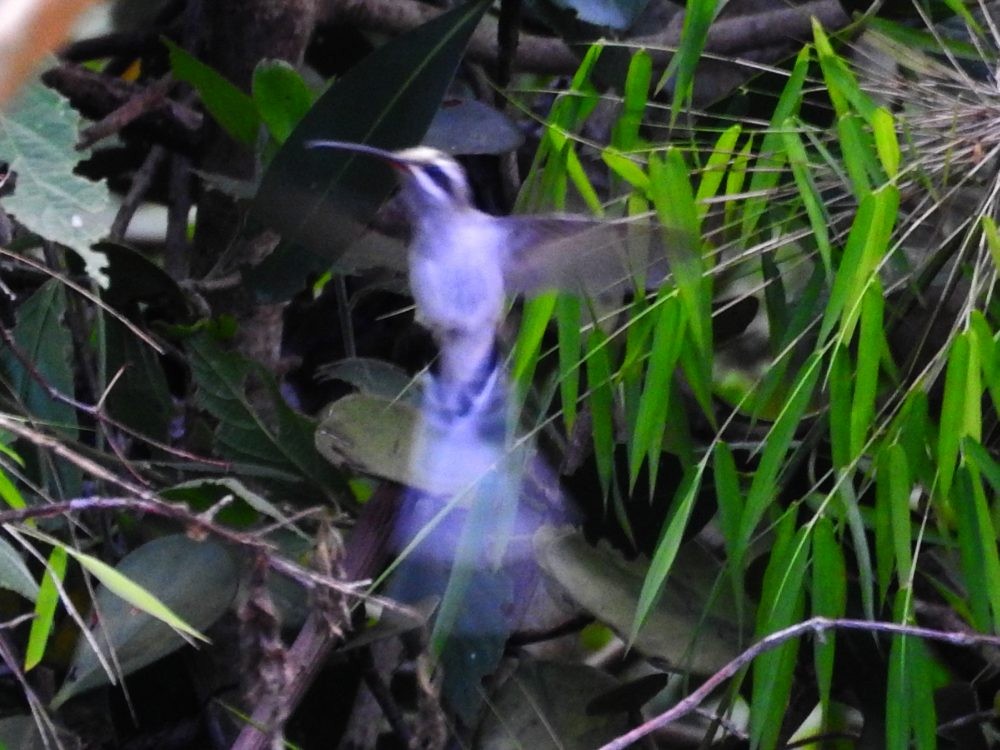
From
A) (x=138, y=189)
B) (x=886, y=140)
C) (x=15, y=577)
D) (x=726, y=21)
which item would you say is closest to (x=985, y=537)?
(x=886, y=140)

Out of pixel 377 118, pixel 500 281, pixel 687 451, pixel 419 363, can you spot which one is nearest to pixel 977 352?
pixel 687 451

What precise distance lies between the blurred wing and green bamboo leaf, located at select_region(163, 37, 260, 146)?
341 millimetres

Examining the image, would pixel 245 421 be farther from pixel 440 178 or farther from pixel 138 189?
pixel 138 189

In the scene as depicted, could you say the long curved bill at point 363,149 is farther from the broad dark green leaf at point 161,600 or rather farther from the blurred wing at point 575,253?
the broad dark green leaf at point 161,600

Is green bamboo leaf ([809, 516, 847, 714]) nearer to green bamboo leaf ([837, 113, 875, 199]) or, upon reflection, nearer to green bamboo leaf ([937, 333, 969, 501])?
green bamboo leaf ([937, 333, 969, 501])

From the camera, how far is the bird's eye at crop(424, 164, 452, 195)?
1093 millimetres

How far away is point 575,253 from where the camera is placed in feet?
3.26

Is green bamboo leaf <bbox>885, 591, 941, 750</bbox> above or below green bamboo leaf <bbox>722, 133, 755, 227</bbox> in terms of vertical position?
below

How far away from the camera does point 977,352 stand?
0.94 m

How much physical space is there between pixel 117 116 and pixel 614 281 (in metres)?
0.52

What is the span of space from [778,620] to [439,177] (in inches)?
17.1

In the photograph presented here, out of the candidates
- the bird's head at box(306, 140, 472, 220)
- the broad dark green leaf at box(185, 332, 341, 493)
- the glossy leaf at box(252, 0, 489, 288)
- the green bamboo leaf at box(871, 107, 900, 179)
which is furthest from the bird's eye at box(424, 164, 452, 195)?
the green bamboo leaf at box(871, 107, 900, 179)

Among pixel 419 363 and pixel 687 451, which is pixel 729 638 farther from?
pixel 419 363

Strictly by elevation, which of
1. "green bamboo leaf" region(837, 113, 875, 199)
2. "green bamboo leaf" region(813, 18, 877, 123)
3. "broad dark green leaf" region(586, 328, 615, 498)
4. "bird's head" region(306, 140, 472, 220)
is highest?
"green bamboo leaf" region(813, 18, 877, 123)
